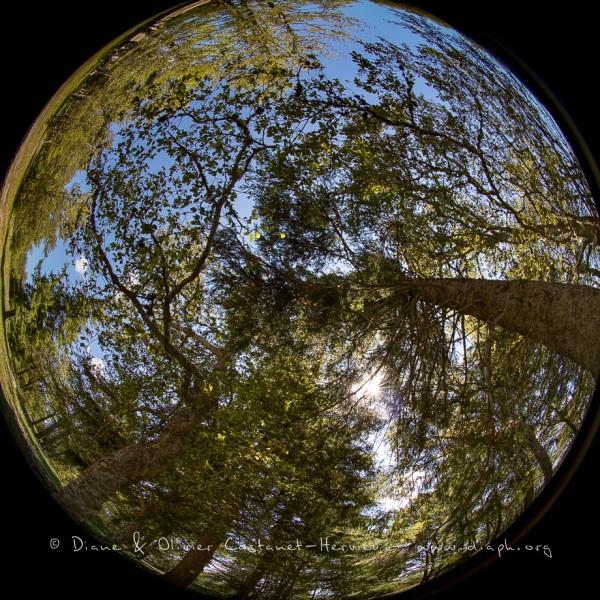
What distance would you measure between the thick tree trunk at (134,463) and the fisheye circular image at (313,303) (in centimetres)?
2

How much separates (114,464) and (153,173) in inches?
82.3

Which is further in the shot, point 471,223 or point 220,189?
point 471,223

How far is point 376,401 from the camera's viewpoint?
2.83 metres

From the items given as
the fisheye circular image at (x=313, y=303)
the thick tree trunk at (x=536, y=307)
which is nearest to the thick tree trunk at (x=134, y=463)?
the fisheye circular image at (x=313, y=303)

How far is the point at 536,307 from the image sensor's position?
9.01 feet

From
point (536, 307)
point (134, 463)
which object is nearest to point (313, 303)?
point (536, 307)

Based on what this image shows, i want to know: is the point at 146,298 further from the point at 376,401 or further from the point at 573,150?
the point at 573,150

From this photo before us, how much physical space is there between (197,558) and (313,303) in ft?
6.65

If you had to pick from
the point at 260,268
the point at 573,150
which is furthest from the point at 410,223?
the point at 573,150

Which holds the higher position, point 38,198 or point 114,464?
point 38,198

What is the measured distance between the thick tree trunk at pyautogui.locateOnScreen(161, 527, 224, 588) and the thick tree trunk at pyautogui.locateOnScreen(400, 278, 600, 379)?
7.43 feet

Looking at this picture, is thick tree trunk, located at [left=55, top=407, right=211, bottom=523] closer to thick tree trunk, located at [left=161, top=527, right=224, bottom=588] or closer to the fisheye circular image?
the fisheye circular image

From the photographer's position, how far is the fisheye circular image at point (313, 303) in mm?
2711

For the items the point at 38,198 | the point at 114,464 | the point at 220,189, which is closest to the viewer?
the point at 220,189
